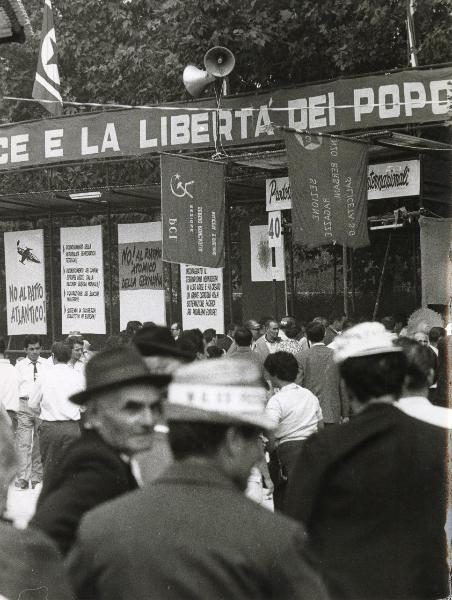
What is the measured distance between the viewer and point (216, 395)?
252cm

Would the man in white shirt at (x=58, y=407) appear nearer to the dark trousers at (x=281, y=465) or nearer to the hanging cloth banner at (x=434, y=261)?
the dark trousers at (x=281, y=465)

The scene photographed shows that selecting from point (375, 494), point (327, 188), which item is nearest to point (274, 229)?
point (327, 188)

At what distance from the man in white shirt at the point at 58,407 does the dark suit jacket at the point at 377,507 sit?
20.9ft

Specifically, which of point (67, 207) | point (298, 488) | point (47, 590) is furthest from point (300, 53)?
point (47, 590)

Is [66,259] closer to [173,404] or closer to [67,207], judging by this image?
[67,207]

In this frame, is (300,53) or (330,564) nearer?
(330,564)

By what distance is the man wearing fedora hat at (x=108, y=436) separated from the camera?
11.8 feet

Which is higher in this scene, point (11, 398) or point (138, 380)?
point (138, 380)

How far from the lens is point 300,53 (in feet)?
65.4

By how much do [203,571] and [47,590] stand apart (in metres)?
0.40

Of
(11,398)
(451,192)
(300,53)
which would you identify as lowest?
(11,398)

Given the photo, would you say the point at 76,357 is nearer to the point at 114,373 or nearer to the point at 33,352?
the point at 33,352

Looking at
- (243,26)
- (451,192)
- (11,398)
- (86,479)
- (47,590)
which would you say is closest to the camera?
(47,590)

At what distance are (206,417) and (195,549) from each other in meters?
0.31
